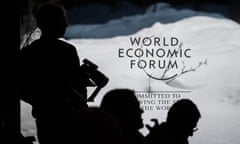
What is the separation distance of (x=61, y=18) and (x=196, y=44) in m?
2.00

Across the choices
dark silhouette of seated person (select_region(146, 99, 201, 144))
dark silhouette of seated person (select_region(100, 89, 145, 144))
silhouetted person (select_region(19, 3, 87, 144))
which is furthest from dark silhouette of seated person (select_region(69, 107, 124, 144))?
dark silhouette of seated person (select_region(146, 99, 201, 144))

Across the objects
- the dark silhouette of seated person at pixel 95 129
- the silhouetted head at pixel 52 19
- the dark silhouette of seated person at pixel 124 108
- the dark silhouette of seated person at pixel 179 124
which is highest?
the silhouetted head at pixel 52 19

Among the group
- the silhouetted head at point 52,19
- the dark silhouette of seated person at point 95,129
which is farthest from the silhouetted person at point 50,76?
the dark silhouette of seated person at point 95,129

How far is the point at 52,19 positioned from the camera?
204 centimetres

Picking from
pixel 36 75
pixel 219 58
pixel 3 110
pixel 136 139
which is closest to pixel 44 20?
pixel 36 75

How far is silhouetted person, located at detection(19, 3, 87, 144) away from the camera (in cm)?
202

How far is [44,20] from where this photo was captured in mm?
2055

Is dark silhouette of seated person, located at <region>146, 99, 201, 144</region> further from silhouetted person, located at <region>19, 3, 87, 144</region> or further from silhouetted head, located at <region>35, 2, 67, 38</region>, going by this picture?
silhouetted head, located at <region>35, 2, 67, 38</region>

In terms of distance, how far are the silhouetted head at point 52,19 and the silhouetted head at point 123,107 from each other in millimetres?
304

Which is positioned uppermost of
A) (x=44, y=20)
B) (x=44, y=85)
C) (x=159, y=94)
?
(x=44, y=20)

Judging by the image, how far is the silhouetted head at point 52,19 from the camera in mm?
2039

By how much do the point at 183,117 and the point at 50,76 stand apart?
55 centimetres

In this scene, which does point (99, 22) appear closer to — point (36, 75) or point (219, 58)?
point (219, 58)

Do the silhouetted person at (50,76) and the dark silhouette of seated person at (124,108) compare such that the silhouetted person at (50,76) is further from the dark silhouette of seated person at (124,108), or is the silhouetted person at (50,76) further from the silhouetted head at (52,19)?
the dark silhouette of seated person at (124,108)
